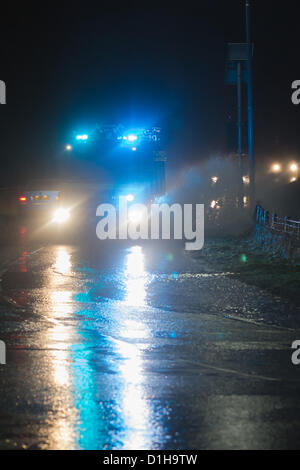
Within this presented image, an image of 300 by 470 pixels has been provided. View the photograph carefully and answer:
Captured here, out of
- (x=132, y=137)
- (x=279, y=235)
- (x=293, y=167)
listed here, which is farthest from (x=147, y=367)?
(x=293, y=167)

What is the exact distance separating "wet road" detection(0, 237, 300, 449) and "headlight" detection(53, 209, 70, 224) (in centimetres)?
2501

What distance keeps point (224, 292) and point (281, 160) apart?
261ft

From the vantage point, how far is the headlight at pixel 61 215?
40297 mm

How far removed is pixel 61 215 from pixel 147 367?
33480 millimetres

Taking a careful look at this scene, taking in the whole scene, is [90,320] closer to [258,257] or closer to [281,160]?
[258,257]

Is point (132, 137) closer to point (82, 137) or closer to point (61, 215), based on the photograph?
point (82, 137)

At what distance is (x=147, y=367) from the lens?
7527 mm

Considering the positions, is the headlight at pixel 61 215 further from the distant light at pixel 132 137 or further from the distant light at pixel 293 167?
the distant light at pixel 293 167

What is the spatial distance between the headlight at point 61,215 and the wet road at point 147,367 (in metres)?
25.0

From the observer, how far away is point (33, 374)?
23.5 feet

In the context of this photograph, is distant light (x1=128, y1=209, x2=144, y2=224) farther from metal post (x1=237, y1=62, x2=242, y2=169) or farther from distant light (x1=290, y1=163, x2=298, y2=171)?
distant light (x1=290, y1=163, x2=298, y2=171)

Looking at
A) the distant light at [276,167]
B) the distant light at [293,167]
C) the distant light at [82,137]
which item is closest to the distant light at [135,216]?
the distant light at [82,137]
